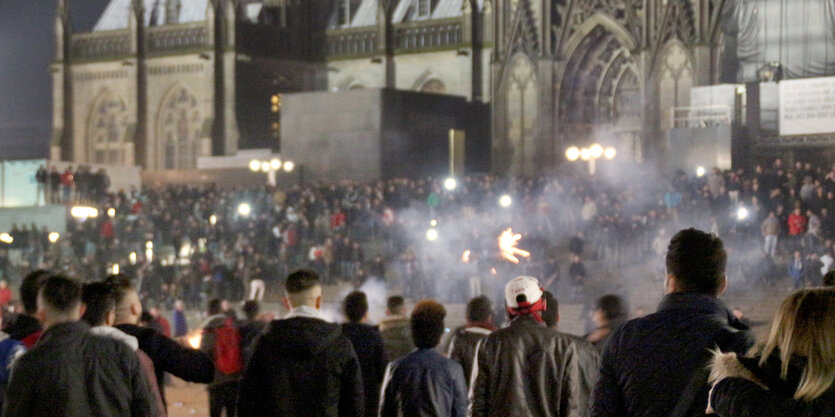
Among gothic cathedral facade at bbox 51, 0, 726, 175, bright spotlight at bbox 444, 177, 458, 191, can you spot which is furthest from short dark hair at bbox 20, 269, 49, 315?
gothic cathedral facade at bbox 51, 0, 726, 175

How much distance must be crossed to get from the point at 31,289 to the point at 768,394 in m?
4.17

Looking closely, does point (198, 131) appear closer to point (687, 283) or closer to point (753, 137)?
point (753, 137)

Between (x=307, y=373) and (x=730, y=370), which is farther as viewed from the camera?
(x=307, y=373)

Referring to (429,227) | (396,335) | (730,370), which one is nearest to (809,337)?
(730,370)

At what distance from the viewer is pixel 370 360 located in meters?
7.28

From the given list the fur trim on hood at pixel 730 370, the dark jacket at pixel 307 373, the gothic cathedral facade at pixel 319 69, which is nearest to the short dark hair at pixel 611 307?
the dark jacket at pixel 307 373

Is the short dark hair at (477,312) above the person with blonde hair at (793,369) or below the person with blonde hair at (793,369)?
below

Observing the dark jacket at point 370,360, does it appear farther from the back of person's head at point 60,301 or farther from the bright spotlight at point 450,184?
the bright spotlight at point 450,184

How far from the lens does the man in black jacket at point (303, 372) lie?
5.64 m

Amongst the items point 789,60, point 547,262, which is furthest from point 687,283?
point 789,60

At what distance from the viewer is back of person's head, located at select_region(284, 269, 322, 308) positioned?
18.8ft

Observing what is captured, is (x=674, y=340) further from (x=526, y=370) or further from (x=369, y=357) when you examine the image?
(x=369, y=357)

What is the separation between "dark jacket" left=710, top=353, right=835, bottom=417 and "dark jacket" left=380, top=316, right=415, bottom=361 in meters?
5.84

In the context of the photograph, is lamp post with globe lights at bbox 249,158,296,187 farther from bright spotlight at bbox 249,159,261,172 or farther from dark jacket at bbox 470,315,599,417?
dark jacket at bbox 470,315,599,417
